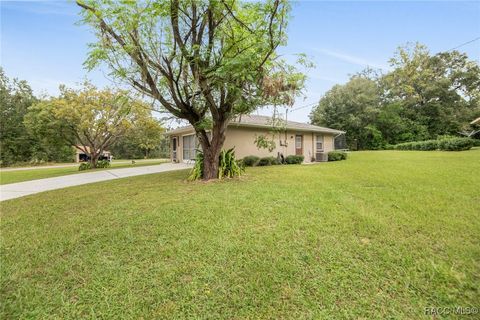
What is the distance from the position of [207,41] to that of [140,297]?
692cm

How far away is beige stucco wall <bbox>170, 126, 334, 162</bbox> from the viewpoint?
1365 cm

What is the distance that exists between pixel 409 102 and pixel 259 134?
75.5 feet

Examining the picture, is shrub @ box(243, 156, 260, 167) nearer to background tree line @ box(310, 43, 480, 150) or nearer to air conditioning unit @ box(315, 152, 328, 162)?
air conditioning unit @ box(315, 152, 328, 162)

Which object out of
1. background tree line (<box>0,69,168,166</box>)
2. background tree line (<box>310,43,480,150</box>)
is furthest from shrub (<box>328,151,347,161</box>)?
background tree line (<box>0,69,168,166</box>)

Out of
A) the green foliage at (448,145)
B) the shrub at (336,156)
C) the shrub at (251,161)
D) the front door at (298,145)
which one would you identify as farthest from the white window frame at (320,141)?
the green foliage at (448,145)

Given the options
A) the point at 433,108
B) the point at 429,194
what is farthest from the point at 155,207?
the point at 433,108

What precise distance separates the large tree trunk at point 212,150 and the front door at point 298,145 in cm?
969

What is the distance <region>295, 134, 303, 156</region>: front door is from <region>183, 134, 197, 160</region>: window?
293 inches

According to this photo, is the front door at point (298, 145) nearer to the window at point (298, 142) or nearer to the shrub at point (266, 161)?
the window at point (298, 142)

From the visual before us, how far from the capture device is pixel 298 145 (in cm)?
1661

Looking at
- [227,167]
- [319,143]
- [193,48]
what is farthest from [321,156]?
[193,48]

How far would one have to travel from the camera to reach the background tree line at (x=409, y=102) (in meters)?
25.1

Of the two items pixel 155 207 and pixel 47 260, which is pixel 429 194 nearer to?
pixel 155 207

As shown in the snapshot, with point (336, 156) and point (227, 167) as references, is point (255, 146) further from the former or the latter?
point (227, 167)
